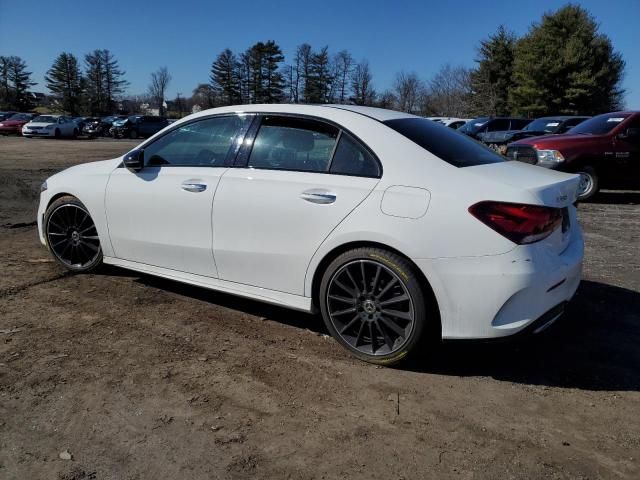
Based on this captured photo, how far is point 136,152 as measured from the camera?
4398mm

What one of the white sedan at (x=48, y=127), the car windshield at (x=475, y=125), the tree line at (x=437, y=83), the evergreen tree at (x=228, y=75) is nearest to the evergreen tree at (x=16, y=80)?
the tree line at (x=437, y=83)

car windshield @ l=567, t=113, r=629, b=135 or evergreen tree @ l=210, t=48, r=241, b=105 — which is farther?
evergreen tree @ l=210, t=48, r=241, b=105

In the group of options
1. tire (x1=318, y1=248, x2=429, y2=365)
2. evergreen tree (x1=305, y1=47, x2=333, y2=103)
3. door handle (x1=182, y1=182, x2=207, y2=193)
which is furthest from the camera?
evergreen tree (x1=305, y1=47, x2=333, y2=103)

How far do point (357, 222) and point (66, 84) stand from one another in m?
92.3

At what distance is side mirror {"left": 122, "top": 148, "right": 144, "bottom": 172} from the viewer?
14.2ft

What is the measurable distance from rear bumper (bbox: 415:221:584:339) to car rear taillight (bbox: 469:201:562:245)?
67 millimetres

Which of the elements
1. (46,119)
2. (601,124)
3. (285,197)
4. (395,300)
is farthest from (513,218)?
(46,119)

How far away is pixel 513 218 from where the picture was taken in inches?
115

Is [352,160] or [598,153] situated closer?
[352,160]

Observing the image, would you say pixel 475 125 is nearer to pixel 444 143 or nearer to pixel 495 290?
pixel 444 143

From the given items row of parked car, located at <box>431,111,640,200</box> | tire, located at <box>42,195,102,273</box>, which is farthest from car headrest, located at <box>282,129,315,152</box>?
row of parked car, located at <box>431,111,640,200</box>

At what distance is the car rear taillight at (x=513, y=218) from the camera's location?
2.91 m

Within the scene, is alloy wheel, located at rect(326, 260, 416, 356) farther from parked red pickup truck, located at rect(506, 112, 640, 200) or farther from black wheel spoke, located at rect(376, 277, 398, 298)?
parked red pickup truck, located at rect(506, 112, 640, 200)

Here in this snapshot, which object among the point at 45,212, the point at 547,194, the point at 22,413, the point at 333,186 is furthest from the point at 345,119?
the point at 45,212
